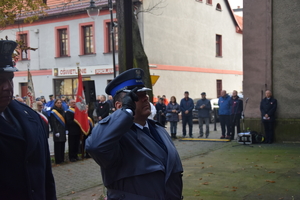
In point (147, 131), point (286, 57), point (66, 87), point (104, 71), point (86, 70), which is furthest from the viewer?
point (66, 87)

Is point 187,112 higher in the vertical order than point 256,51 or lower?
A: lower

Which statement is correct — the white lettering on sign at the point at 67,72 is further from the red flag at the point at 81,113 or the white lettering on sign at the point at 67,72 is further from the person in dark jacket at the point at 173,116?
the red flag at the point at 81,113

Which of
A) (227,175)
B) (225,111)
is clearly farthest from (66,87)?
(227,175)

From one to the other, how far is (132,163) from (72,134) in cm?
987

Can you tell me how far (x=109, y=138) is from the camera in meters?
2.76

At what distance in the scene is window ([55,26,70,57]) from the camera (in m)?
31.4

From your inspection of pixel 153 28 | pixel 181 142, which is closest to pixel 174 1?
pixel 153 28

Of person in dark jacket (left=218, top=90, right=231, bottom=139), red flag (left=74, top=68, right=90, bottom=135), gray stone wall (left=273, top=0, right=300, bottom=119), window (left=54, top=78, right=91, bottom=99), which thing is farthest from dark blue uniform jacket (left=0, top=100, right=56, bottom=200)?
window (left=54, top=78, right=91, bottom=99)

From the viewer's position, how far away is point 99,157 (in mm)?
2793

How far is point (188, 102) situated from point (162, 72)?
1159 centimetres

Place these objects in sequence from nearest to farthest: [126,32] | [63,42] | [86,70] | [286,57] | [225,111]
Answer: [126,32]
[286,57]
[225,111]
[86,70]
[63,42]

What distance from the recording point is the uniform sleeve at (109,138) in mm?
2758

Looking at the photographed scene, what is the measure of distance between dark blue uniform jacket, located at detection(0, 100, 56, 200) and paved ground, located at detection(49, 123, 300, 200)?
16.6ft

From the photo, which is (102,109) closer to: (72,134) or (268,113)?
(72,134)
